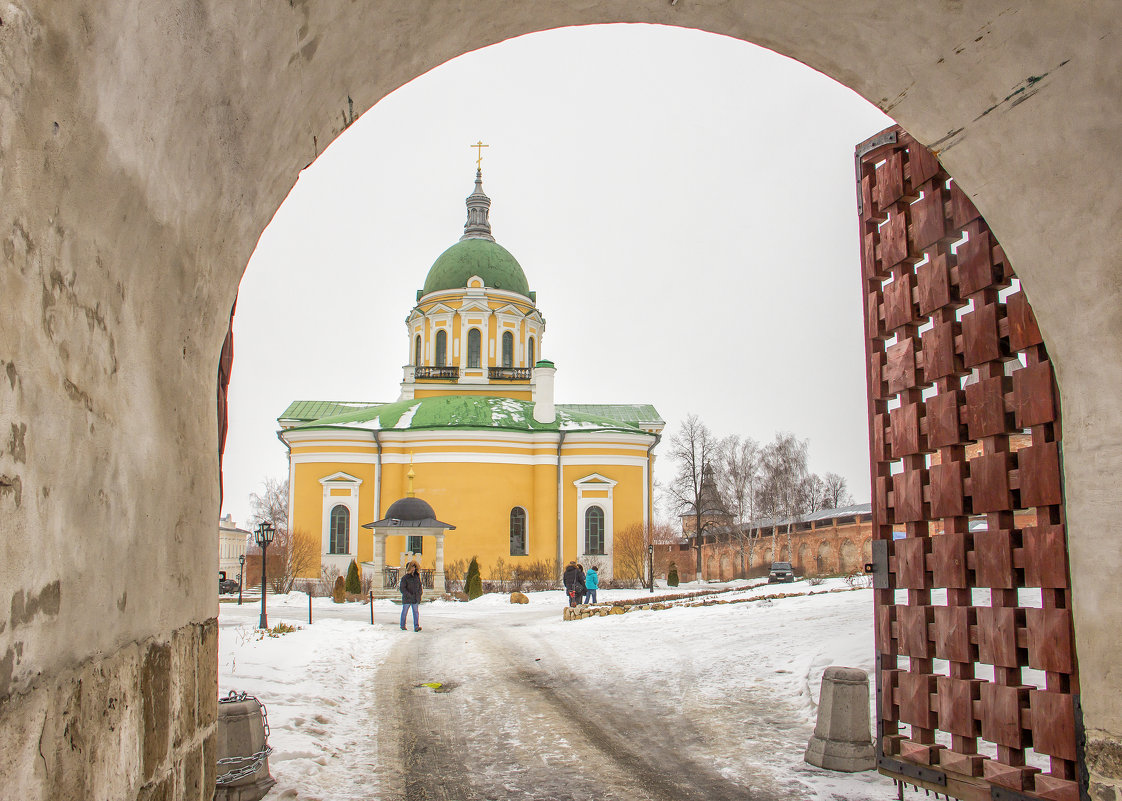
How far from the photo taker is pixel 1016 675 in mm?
4863

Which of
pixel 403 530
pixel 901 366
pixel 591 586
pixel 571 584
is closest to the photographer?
pixel 901 366

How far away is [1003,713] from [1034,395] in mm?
1741

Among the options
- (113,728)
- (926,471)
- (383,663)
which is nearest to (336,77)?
(113,728)

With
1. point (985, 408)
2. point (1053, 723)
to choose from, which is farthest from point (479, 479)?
point (1053, 723)

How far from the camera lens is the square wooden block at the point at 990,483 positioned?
4926mm

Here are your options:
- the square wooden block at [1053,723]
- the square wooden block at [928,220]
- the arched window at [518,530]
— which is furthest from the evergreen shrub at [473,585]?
the square wooden block at [1053,723]

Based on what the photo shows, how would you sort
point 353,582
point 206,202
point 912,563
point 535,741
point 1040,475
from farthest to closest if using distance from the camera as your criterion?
point 353,582, point 535,741, point 912,563, point 1040,475, point 206,202

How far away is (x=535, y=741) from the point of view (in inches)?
296

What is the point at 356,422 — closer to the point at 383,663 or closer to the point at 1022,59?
the point at 383,663

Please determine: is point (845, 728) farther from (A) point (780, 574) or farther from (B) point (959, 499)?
(A) point (780, 574)

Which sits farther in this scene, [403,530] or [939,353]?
[403,530]

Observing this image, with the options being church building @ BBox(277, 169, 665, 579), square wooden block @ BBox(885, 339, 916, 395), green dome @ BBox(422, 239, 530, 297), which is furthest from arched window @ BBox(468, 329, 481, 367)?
square wooden block @ BBox(885, 339, 916, 395)

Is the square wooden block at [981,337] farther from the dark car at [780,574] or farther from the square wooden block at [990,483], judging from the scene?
the dark car at [780,574]

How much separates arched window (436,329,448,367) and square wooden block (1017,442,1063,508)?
37.9 m
